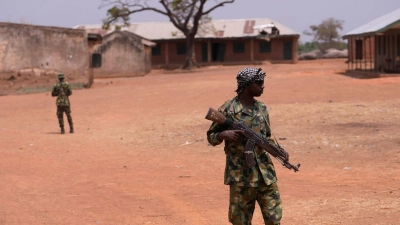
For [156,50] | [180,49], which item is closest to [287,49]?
[180,49]

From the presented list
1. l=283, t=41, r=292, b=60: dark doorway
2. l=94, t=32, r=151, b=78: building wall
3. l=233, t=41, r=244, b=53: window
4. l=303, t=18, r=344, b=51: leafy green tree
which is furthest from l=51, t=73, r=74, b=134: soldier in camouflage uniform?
l=303, t=18, r=344, b=51: leafy green tree

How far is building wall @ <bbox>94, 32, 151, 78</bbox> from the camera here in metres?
38.0

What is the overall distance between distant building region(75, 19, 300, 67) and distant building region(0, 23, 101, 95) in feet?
70.7

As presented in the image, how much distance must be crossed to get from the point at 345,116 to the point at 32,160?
23.7 ft

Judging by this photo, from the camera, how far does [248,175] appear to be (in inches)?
192

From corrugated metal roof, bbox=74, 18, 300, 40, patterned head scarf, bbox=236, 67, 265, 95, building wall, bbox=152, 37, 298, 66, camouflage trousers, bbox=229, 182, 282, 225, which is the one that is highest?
corrugated metal roof, bbox=74, 18, 300, 40

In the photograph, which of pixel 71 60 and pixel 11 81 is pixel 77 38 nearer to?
pixel 71 60

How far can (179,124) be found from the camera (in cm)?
1542

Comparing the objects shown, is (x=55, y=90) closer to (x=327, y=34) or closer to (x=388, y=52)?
(x=388, y=52)

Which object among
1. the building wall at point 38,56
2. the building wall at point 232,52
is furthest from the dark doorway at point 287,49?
the building wall at point 38,56

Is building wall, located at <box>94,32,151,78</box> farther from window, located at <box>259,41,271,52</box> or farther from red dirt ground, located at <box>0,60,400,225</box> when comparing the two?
red dirt ground, located at <box>0,60,400,225</box>

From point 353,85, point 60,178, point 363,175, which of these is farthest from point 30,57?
point 363,175

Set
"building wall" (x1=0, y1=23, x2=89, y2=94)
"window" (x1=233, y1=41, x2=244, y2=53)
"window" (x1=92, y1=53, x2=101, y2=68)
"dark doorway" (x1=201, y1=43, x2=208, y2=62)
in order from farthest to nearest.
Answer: "dark doorway" (x1=201, y1=43, x2=208, y2=62) → "window" (x1=233, y1=41, x2=244, y2=53) → "window" (x1=92, y1=53, x2=101, y2=68) → "building wall" (x1=0, y1=23, x2=89, y2=94)

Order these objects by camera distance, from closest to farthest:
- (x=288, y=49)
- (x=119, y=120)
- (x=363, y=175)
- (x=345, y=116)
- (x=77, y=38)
Result: (x=363, y=175) → (x=345, y=116) → (x=119, y=120) → (x=77, y=38) → (x=288, y=49)
